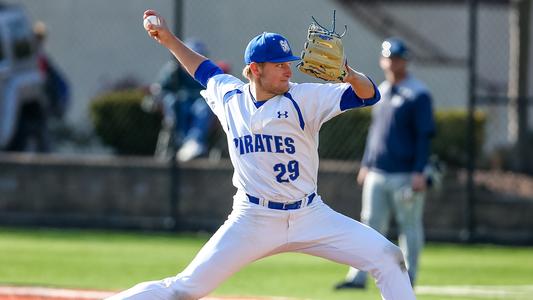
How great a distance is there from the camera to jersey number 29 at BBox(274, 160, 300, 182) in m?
7.23

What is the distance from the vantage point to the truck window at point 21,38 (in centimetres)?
1725

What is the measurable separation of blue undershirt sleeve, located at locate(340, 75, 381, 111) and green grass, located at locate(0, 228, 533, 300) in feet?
10.4

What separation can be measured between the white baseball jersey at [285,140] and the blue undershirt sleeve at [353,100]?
4cm

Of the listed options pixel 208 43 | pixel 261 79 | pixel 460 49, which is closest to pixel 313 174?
pixel 261 79

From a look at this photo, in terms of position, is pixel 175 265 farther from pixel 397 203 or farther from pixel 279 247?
pixel 279 247

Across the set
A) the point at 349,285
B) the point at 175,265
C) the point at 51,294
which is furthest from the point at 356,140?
the point at 51,294

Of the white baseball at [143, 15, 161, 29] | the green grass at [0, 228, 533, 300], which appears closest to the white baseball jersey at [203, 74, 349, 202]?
the white baseball at [143, 15, 161, 29]

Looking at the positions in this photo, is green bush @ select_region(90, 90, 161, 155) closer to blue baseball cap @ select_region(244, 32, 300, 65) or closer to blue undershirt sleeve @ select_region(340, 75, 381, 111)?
blue baseball cap @ select_region(244, 32, 300, 65)

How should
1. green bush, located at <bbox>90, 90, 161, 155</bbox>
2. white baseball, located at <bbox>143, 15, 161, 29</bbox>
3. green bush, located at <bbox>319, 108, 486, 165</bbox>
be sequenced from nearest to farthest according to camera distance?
white baseball, located at <bbox>143, 15, 161, 29</bbox>
green bush, located at <bbox>319, 108, 486, 165</bbox>
green bush, located at <bbox>90, 90, 161, 155</bbox>

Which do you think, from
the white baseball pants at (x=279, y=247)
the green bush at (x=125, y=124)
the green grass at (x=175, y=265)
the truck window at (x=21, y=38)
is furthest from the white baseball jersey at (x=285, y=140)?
the truck window at (x=21, y=38)

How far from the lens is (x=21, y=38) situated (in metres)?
17.4

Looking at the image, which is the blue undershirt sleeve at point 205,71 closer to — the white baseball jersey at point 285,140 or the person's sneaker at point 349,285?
the white baseball jersey at point 285,140

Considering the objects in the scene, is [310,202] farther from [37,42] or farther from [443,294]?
[37,42]

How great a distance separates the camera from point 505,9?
21.1 metres
